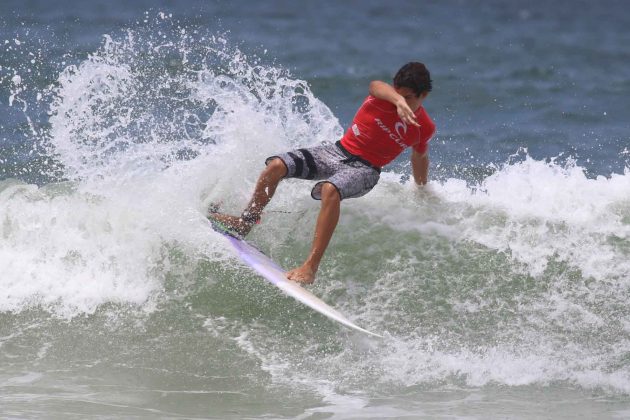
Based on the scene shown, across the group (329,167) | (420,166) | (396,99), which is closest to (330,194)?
(329,167)

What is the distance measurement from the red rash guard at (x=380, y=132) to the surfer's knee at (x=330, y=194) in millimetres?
392

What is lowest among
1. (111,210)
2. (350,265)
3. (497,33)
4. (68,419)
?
(68,419)

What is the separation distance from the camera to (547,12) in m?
21.9

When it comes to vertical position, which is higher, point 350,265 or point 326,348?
point 350,265

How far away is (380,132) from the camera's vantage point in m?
6.71

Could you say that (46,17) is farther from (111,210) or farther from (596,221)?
(596,221)

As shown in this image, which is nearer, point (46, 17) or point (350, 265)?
point (350, 265)

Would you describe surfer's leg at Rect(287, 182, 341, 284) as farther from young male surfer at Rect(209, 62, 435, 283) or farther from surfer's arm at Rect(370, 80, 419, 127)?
surfer's arm at Rect(370, 80, 419, 127)

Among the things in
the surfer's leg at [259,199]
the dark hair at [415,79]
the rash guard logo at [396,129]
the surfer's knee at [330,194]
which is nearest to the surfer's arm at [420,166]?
the rash guard logo at [396,129]

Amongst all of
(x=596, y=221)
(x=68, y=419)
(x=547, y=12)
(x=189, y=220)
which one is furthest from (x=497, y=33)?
(x=68, y=419)

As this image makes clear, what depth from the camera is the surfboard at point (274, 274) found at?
622 centimetres

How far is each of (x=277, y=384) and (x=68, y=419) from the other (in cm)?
126

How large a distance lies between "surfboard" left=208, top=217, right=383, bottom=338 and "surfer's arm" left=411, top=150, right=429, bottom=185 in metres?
1.32

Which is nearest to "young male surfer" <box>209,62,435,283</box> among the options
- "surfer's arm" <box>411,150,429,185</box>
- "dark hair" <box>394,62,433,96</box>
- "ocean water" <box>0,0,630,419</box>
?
"dark hair" <box>394,62,433,96</box>
